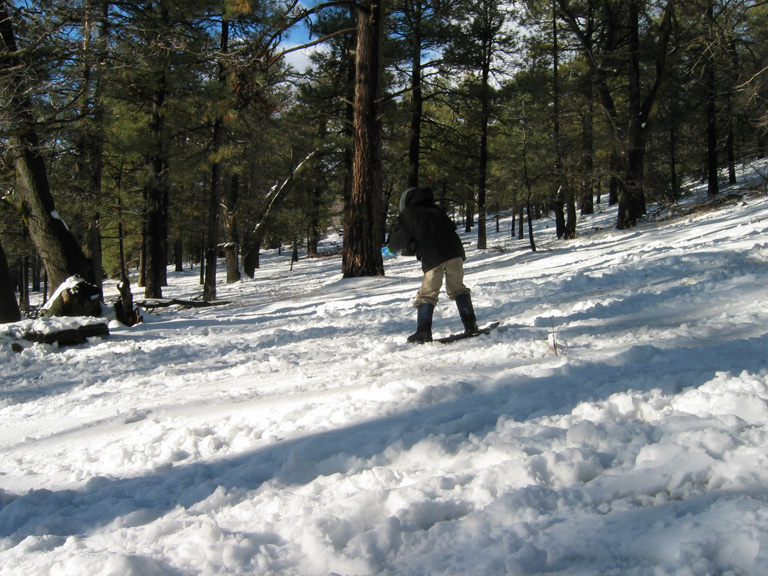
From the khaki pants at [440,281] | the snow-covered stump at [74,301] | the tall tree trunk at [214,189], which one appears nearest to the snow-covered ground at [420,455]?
the khaki pants at [440,281]

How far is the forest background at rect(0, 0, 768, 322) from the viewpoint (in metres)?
8.50

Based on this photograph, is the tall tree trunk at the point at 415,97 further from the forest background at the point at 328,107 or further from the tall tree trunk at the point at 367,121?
the tall tree trunk at the point at 367,121

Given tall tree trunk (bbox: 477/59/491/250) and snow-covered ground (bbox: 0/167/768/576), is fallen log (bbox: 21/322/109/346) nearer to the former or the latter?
snow-covered ground (bbox: 0/167/768/576)

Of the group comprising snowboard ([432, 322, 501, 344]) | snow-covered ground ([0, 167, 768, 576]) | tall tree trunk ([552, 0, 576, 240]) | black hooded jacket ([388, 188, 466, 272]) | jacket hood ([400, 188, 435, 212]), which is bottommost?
snow-covered ground ([0, 167, 768, 576])

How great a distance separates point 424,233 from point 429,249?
0.56 feet

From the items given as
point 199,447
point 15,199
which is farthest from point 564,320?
point 15,199

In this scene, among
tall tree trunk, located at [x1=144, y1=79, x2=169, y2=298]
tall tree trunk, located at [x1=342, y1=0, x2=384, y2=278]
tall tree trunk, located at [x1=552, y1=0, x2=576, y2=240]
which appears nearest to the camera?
tall tree trunk, located at [x1=342, y1=0, x2=384, y2=278]

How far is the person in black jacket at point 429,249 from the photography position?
16.5ft

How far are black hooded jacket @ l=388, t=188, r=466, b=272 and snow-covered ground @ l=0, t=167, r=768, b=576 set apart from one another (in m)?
0.91

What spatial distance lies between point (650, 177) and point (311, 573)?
21240 mm

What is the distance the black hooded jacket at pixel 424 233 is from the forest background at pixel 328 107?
16.7 feet

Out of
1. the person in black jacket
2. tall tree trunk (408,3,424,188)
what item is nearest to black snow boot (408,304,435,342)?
the person in black jacket

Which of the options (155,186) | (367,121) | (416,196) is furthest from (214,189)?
(416,196)

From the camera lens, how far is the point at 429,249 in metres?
5.02
